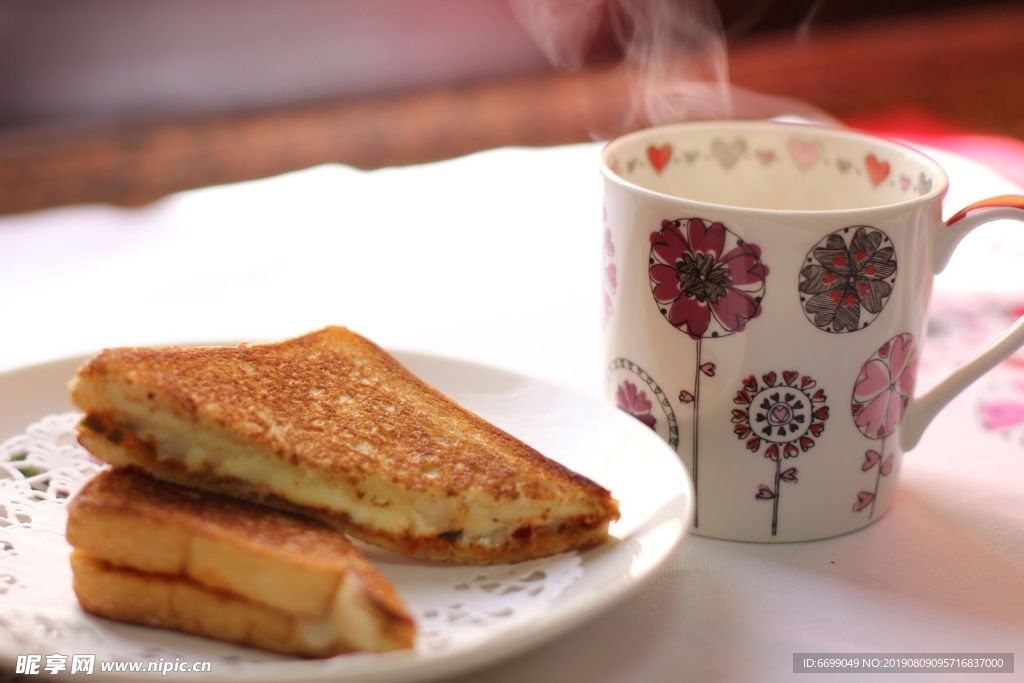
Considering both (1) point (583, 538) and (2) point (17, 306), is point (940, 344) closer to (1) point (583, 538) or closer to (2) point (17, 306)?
(1) point (583, 538)

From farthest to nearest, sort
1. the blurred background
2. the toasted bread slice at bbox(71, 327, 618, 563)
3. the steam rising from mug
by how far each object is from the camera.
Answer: the steam rising from mug, the blurred background, the toasted bread slice at bbox(71, 327, 618, 563)

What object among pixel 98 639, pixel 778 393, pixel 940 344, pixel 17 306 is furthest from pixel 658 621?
pixel 17 306

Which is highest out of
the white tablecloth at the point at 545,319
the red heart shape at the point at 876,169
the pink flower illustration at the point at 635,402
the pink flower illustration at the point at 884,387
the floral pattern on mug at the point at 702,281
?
the red heart shape at the point at 876,169

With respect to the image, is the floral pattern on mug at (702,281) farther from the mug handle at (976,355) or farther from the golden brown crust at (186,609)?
the golden brown crust at (186,609)

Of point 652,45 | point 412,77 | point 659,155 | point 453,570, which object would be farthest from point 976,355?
point 412,77

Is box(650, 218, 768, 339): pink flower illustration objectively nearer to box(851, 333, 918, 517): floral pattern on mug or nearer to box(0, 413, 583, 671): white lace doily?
box(851, 333, 918, 517): floral pattern on mug

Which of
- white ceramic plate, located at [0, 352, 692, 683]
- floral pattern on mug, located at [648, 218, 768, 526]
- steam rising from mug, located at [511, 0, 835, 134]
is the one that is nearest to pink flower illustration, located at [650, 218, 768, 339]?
floral pattern on mug, located at [648, 218, 768, 526]

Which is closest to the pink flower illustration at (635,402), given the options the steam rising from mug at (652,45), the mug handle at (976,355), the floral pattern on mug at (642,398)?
the floral pattern on mug at (642,398)
